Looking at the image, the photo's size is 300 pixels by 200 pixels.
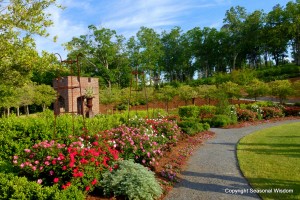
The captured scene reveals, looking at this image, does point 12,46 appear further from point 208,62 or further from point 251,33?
point 208,62

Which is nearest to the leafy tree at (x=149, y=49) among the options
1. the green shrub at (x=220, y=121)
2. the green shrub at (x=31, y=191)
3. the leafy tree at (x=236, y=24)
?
the leafy tree at (x=236, y=24)

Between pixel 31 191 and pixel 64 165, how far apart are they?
0.65 m

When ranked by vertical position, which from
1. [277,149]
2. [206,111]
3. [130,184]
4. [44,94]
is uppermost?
[44,94]

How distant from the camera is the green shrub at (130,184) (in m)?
4.95

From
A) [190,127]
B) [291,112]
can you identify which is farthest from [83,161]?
[291,112]

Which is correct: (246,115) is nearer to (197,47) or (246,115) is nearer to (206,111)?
(206,111)

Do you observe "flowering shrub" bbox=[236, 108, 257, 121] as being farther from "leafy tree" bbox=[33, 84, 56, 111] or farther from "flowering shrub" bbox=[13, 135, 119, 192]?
"leafy tree" bbox=[33, 84, 56, 111]

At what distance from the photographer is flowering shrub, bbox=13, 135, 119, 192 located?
479 cm

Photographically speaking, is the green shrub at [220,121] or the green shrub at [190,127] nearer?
the green shrub at [190,127]

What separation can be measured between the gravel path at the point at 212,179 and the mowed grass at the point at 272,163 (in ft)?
0.79

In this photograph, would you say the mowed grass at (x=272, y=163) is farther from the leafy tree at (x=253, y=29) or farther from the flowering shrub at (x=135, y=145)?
the leafy tree at (x=253, y=29)

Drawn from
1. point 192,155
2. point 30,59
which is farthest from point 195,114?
point 30,59

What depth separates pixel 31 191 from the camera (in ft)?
14.4

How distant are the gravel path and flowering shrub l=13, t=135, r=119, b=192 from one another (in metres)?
1.49
